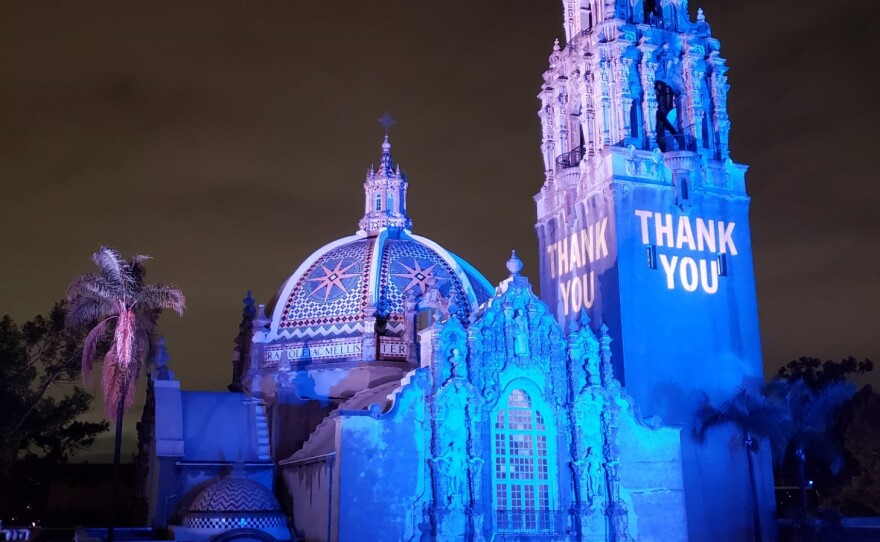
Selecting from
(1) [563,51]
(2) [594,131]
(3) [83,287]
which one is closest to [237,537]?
(3) [83,287]

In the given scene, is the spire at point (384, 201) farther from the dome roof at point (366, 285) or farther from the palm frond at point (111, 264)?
the palm frond at point (111, 264)

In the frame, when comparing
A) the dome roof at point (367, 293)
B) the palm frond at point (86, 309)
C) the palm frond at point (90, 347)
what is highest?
the dome roof at point (367, 293)

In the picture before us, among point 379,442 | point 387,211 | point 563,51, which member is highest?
point 563,51

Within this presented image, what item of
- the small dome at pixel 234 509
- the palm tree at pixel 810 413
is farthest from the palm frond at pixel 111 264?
the palm tree at pixel 810 413

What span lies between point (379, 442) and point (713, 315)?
14.2m

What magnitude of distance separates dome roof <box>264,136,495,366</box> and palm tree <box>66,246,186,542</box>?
8564mm

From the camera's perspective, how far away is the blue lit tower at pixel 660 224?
3225cm

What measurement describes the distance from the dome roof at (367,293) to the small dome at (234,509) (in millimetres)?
6546

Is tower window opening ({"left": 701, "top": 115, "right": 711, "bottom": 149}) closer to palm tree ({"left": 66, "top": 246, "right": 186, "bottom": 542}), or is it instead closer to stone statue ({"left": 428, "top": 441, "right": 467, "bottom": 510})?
stone statue ({"left": 428, "top": 441, "right": 467, "bottom": 510})

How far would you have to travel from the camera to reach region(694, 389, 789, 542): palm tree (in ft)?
102

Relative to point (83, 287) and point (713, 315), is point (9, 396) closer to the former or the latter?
point (83, 287)

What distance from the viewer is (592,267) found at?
1356 inches

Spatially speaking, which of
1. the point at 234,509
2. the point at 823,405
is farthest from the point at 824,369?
the point at 234,509

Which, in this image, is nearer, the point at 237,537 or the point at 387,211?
the point at 237,537
